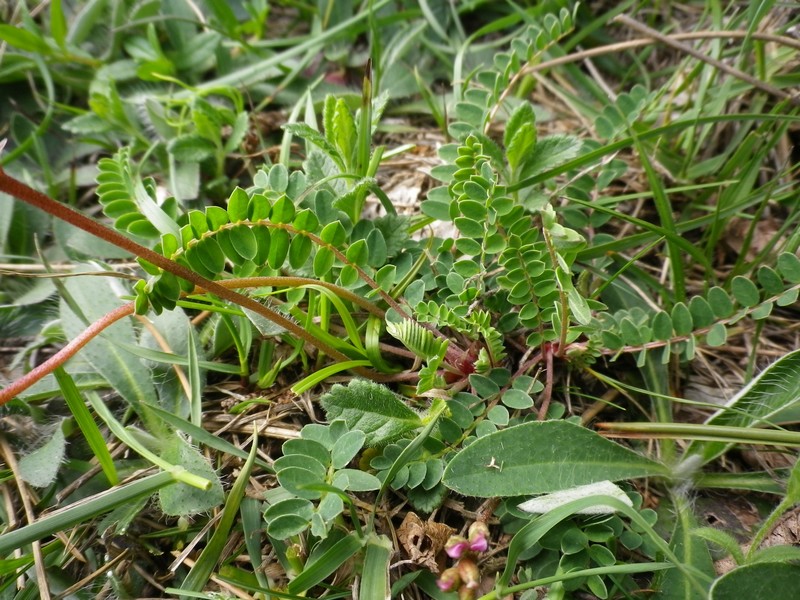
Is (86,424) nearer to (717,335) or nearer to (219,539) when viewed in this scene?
(219,539)

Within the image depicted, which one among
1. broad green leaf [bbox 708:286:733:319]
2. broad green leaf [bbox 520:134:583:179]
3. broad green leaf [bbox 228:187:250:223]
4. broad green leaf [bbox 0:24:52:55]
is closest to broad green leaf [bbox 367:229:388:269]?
broad green leaf [bbox 228:187:250:223]

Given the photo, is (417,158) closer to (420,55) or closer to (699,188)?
(420,55)

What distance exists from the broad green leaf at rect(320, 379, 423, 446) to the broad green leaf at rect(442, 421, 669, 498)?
7.0 inches

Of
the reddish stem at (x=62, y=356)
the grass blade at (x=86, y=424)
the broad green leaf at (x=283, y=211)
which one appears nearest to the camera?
the reddish stem at (x=62, y=356)

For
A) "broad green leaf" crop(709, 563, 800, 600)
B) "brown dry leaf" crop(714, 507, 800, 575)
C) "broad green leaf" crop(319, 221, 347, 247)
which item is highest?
"broad green leaf" crop(319, 221, 347, 247)

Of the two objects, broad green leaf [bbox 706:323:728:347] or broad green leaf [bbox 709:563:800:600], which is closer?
broad green leaf [bbox 709:563:800:600]

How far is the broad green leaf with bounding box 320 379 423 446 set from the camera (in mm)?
1376

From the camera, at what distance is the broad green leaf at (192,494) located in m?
1.38

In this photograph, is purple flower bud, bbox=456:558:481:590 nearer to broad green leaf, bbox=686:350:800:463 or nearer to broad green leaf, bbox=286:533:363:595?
broad green leaf, bbox=286:533:363:595

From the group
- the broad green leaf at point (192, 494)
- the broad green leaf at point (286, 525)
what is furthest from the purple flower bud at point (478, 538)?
the broad green leaf at point (192, 494)

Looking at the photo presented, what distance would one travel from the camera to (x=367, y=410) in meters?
1.40

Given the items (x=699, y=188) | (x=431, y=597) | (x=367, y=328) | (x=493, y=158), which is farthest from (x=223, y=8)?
(x=431, y=597)

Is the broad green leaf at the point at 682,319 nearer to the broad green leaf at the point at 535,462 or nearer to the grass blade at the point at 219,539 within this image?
the broad green leaf at the point at 535,462

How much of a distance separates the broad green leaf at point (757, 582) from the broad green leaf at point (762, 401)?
0.94 feet
